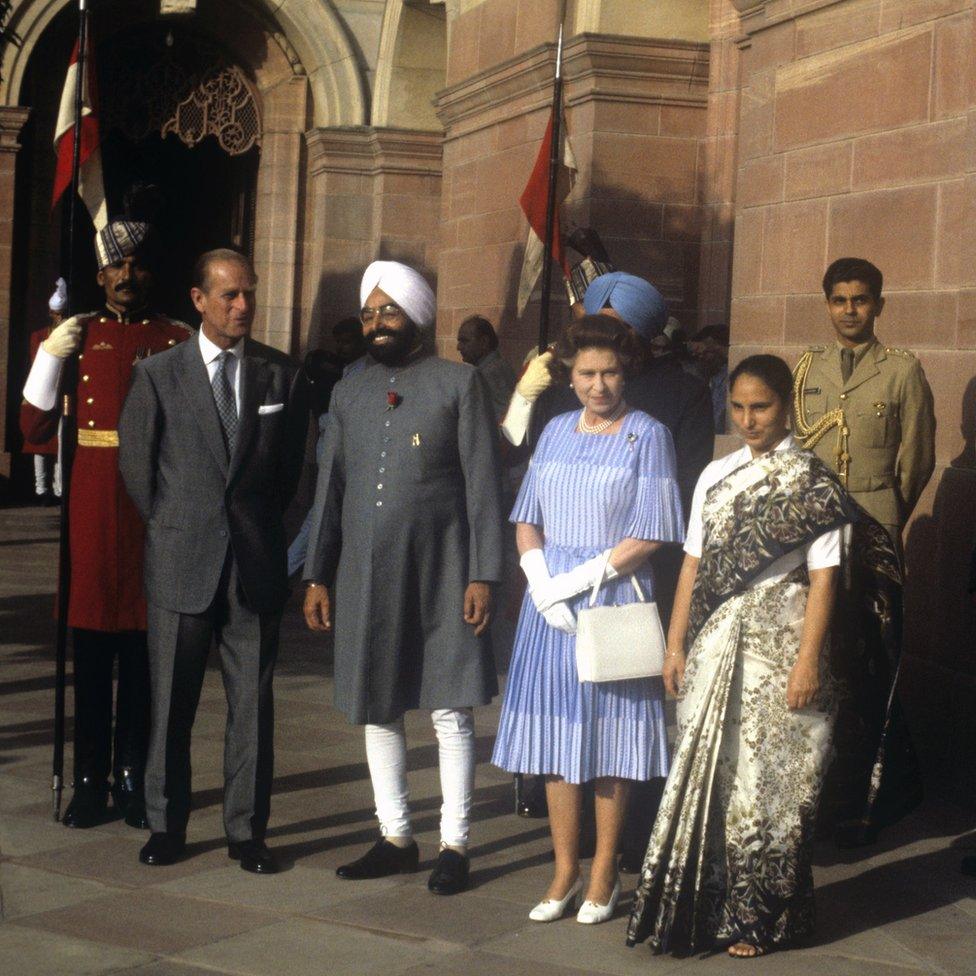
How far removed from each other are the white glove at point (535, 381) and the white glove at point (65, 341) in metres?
1.43

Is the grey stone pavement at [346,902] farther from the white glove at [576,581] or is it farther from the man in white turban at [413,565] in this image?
the white glove at [576,581]

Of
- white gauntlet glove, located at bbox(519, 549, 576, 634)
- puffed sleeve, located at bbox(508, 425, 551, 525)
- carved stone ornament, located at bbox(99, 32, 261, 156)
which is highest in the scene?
carved stone ornament, located at bbox(99, 32, 261, 156)

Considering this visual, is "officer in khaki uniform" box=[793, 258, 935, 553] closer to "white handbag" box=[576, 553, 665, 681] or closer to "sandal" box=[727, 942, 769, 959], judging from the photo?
"white handbag" box=[576, 553, 665, 681]

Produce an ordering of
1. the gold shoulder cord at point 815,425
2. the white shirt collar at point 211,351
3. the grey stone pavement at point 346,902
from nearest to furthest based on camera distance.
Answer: the grey stone pavement at point 346,902
the white shirt collar at point 211,351
the gold shoulder cord at point 815,425

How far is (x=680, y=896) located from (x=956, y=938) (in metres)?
0.81

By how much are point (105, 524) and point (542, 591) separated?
1720 millimetres

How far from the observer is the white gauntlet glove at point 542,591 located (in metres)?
5.07

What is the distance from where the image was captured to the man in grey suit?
5.59m

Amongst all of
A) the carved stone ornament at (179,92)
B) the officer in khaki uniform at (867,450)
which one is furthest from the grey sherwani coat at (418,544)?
the carved stone ornament at (179,92)

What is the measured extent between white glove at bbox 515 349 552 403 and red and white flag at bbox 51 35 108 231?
5.79 ft

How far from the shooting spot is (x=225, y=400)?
18.7 ft

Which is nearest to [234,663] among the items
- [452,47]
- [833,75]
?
[833,75]

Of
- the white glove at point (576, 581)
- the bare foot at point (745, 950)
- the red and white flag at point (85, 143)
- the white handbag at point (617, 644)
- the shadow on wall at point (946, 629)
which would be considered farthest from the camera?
the red and white flag at point (85, 143)

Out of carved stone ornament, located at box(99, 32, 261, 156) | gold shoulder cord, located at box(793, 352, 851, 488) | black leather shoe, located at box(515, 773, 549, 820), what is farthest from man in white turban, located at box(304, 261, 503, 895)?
carved stone ornament, located at box(99, 32, 261, 156)
